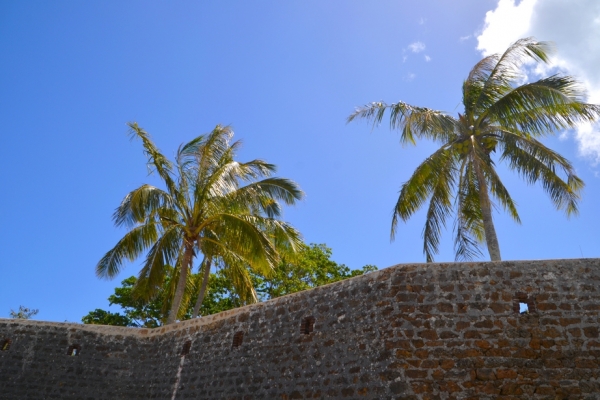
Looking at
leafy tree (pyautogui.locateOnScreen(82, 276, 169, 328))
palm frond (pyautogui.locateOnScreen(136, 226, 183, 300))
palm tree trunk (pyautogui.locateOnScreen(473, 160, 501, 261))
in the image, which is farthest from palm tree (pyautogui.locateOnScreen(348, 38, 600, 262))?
leafy tree (pyautogui.locateOnScreen(82, 276, 169, 328))

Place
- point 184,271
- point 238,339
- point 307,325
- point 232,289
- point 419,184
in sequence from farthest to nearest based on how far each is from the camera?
point 232,289 → point 184,271 → point 419,184 → point 238,339 → point 307,325

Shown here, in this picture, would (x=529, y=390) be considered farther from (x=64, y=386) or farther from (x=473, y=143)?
(x=64, y=386)

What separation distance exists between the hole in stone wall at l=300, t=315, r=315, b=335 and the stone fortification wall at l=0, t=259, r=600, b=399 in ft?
0.05

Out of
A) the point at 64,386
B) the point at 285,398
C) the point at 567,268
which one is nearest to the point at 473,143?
the point at 567,268

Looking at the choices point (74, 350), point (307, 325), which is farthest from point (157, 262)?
point (307, 325)

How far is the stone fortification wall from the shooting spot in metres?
6.76

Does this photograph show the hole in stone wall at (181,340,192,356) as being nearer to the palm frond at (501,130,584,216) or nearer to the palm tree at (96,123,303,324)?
the palm tree at (96,123,303,324)

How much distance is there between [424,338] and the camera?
7.14m

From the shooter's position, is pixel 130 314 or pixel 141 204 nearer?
pixel 141 204

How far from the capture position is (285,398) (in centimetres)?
817

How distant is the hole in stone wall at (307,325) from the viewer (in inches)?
331

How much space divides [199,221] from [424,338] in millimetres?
7373

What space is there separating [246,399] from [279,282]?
11.8 metres

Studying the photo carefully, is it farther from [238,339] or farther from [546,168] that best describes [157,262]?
[546,168]
